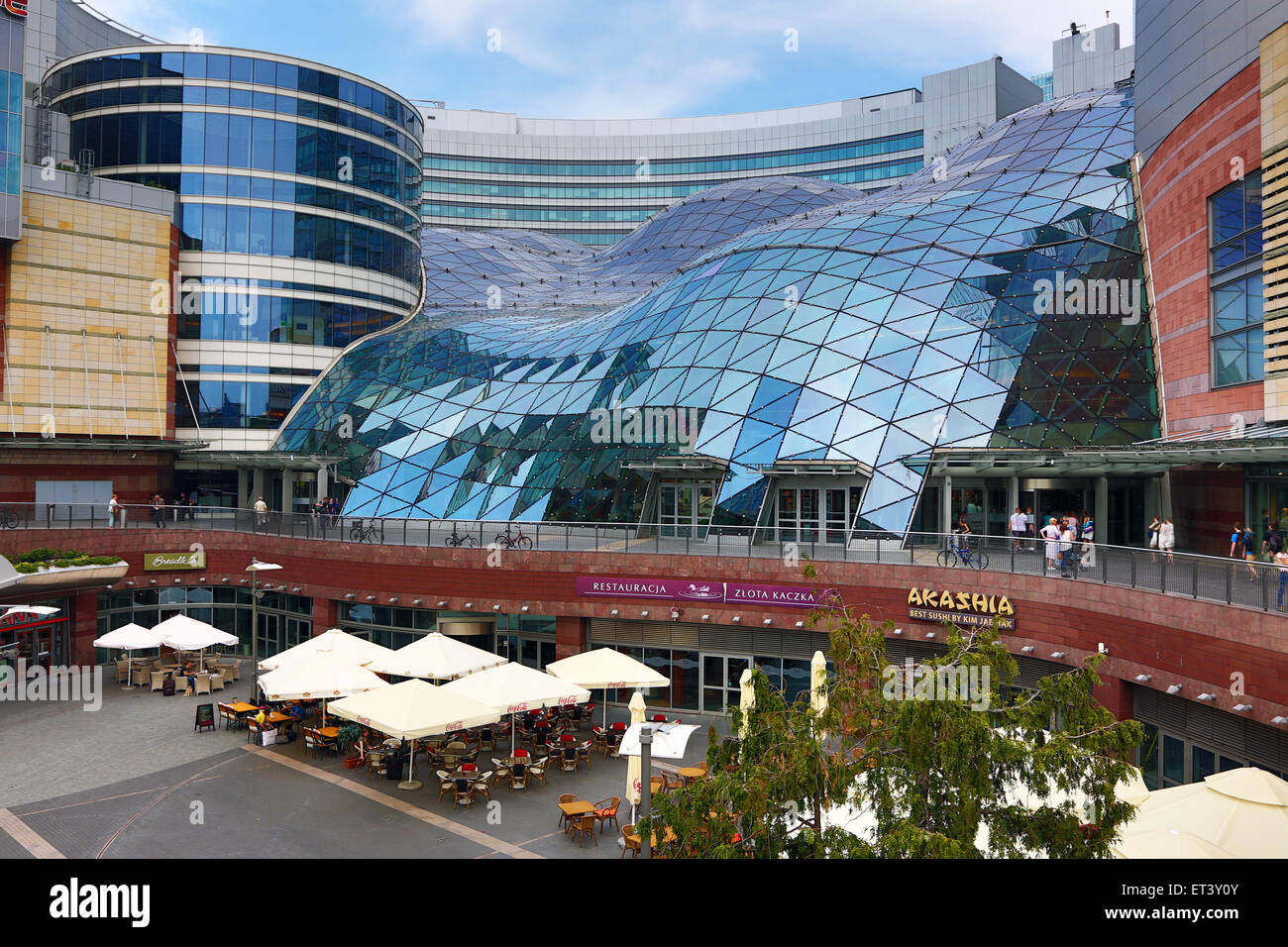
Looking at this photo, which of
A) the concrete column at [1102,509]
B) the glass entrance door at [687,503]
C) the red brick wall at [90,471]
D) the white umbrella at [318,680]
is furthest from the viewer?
the red brick wall at [90,471]

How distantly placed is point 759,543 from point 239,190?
108 feet

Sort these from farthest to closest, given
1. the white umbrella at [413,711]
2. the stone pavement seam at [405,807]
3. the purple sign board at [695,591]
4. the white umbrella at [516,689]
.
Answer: the purple sign board at [695,591] < the white umbrella at [516,689] < the white umbrella at [413,711] < the stone pavement seam at [405,807]

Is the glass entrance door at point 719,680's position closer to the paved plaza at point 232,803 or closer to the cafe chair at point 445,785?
the paved plaza at point 232,803

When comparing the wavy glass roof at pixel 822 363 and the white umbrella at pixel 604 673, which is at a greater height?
the wavy glass roof at pixel 822 363

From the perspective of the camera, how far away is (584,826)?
17.1m

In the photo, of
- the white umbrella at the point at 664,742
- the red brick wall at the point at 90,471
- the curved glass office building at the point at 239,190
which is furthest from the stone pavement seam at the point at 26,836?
the curved glass office building at the point at 239,190

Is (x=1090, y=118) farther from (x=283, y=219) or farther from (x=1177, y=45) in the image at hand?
(x=283, y=219)

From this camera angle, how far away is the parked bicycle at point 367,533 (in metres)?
30.6

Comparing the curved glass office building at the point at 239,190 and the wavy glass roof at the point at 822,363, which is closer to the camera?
the wavy glass roof at the point at 822,363

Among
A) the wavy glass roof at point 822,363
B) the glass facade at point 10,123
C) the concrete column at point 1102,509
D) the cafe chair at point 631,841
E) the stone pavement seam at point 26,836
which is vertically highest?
the glass facade at point 10,123

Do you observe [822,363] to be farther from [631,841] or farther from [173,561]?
[173,561]

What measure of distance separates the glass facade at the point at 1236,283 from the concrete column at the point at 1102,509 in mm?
4820

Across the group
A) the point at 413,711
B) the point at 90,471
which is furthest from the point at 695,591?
the point at 90,471

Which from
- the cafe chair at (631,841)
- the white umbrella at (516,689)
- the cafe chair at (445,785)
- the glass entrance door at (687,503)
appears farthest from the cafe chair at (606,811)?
the glass entrance door at (687,503)
